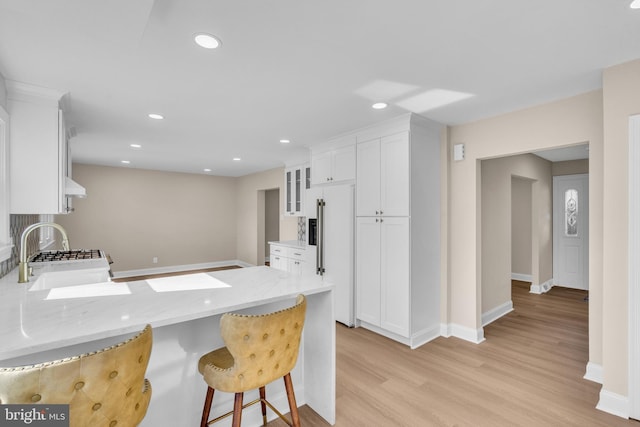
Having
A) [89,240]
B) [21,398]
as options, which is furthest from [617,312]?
[89,240]

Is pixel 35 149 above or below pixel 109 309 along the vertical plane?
above

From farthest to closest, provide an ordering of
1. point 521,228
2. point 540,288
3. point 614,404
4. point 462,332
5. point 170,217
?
point 170,217
point 521,228
point 540,288
point 462,332
point 614,404

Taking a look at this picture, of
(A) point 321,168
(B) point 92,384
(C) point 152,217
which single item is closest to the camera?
(B) point 92,384

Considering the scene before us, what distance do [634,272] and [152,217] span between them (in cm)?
779

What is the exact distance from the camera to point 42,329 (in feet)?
3.91

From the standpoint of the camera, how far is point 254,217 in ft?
25.1

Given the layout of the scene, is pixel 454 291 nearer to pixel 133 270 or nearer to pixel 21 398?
pixel 21 398

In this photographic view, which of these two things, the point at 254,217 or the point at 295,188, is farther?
the point at 254,217

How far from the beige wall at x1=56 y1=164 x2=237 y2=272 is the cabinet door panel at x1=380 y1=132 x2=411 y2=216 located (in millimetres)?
5599

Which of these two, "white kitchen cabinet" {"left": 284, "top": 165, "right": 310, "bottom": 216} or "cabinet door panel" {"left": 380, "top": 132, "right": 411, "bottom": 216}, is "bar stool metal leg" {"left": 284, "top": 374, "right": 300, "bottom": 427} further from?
"white kitchen cabinet" {"left": 284, "top": 165, "right": 310, "bottom": 216}

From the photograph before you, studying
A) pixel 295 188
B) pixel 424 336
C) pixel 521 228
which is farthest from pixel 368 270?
pixel 521 228

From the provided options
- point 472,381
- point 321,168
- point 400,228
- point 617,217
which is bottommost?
point 472,381

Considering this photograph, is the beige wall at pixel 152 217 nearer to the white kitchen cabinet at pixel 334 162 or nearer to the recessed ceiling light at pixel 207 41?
the white kitchen cabinet at pixel 334 162

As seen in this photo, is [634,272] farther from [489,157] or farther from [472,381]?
[489,157]
